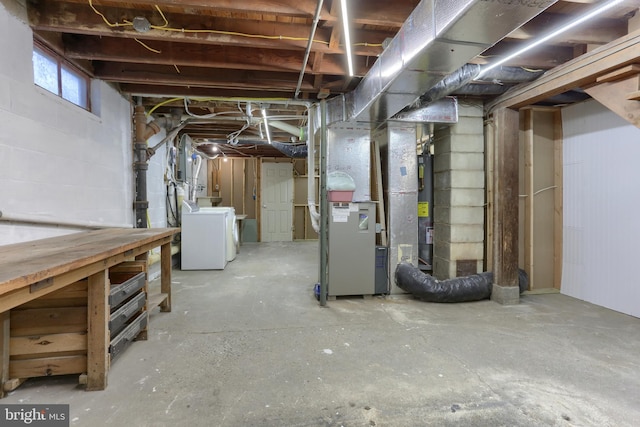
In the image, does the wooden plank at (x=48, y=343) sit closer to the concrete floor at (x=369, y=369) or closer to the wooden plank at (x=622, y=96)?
the concrete floor at (x=369, y=369)

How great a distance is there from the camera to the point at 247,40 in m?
2.30

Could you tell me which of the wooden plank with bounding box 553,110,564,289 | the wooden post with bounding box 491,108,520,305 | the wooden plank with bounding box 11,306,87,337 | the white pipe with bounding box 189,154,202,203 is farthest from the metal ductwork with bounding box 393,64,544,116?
the white pipe with bounding box 189,154,202,203

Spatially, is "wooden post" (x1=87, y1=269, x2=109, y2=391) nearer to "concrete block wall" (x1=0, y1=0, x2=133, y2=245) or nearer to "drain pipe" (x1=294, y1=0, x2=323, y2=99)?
"concrete block wall" (x1=0, y1=0, x2=133, y2=245)

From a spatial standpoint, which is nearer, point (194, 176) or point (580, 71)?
point (580, 71)

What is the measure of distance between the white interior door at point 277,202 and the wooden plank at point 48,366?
234 inches

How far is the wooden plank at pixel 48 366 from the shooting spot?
163 centimetres

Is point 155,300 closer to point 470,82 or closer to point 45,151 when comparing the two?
point 45,151

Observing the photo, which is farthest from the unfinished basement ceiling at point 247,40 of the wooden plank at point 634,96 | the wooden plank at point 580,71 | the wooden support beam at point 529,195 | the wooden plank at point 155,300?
the wooden plank at point 155,300

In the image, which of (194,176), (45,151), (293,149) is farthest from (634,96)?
(194,176)

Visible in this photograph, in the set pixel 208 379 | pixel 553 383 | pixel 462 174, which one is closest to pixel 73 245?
pixel 208 379

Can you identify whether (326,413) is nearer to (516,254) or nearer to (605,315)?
(516,254)

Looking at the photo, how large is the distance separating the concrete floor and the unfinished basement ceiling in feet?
6.69

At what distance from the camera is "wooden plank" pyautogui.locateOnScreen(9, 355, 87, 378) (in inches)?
64.4

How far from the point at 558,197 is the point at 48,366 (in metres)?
4.98
